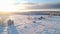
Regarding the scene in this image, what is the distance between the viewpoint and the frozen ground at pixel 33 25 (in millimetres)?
1062

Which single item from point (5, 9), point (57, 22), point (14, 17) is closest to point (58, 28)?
point (57, 22)

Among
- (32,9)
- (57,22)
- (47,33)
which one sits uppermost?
(32,9)

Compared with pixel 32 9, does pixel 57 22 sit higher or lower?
lower

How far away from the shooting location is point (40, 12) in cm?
108

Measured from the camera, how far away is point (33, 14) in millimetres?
1080

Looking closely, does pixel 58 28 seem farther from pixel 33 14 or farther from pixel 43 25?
pixel 33 14

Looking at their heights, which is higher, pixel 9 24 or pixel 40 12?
pixel 40 12

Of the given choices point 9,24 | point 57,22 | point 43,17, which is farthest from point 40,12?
point 9,24

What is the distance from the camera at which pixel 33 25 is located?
107 centimetres

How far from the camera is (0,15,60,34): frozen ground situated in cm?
106

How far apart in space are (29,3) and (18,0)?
4.4 inches

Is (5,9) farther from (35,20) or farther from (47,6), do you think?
(47,6)

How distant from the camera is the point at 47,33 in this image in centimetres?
106

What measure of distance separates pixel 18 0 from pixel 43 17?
1.00 feet
